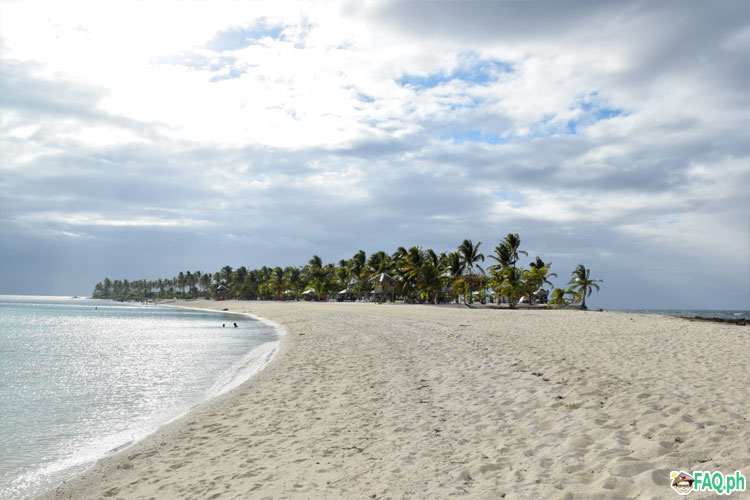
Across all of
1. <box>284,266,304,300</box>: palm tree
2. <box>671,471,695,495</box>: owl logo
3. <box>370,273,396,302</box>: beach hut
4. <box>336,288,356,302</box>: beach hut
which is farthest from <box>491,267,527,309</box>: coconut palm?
<box>284,266,304,300</box>: palm tree

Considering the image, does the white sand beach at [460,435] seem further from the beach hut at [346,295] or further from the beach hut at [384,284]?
the beach hut at [346,295]

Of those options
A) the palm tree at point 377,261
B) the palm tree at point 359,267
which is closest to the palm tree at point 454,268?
the palm tree at point 377,261

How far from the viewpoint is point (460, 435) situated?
22.4 ft

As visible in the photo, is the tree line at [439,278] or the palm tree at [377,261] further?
the palm tree at [377,261]

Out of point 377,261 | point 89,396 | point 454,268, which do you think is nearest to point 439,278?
point 454,268

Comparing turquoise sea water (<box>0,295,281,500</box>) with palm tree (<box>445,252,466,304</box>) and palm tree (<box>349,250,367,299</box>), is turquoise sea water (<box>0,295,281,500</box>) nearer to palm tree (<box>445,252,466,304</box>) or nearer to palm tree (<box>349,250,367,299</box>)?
palm tree (<box>445,252,466,304</box>)

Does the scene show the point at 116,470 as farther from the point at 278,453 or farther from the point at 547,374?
the point at 547,374

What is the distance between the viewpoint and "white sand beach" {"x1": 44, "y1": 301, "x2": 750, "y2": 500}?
505 centimetres

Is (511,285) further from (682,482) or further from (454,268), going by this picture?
(682,482)

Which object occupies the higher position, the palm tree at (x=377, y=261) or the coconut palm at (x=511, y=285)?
the palm tree at (x=377, y=261)

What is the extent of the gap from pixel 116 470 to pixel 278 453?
109 inches

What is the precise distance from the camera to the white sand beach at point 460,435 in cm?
505
